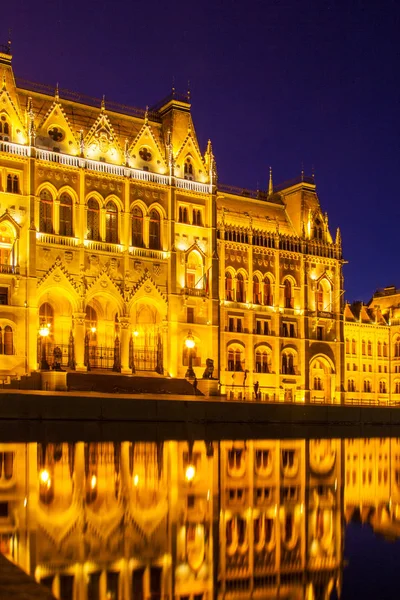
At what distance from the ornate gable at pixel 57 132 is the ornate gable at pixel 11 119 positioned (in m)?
1.65

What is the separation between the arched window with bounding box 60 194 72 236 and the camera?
68.2 meters

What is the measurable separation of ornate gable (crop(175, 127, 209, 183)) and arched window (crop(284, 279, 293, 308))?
1545 centimetres

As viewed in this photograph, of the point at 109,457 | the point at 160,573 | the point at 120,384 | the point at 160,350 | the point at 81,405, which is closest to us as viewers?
the point at 160,573

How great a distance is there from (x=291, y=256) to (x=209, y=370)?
25923mm

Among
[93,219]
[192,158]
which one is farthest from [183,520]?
[192,158]

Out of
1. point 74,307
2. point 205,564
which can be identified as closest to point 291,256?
point 74,307

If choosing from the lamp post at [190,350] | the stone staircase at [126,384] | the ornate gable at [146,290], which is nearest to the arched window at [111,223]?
the ornate gable at [146,290]

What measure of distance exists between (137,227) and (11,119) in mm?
14231

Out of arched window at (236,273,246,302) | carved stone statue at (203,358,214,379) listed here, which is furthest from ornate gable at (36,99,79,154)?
carved stone statue at (203,358,214,379)

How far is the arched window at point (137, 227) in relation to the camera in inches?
2837

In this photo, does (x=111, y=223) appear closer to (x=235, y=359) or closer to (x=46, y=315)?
(x=46, y=315)

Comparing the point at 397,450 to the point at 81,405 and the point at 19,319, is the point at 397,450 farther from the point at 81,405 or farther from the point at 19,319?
the point at 19,319

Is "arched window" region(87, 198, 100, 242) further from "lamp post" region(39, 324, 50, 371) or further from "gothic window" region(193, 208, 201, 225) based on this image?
"gothic window" region(193, 208, 201, 225)

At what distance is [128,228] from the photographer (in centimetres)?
7069
